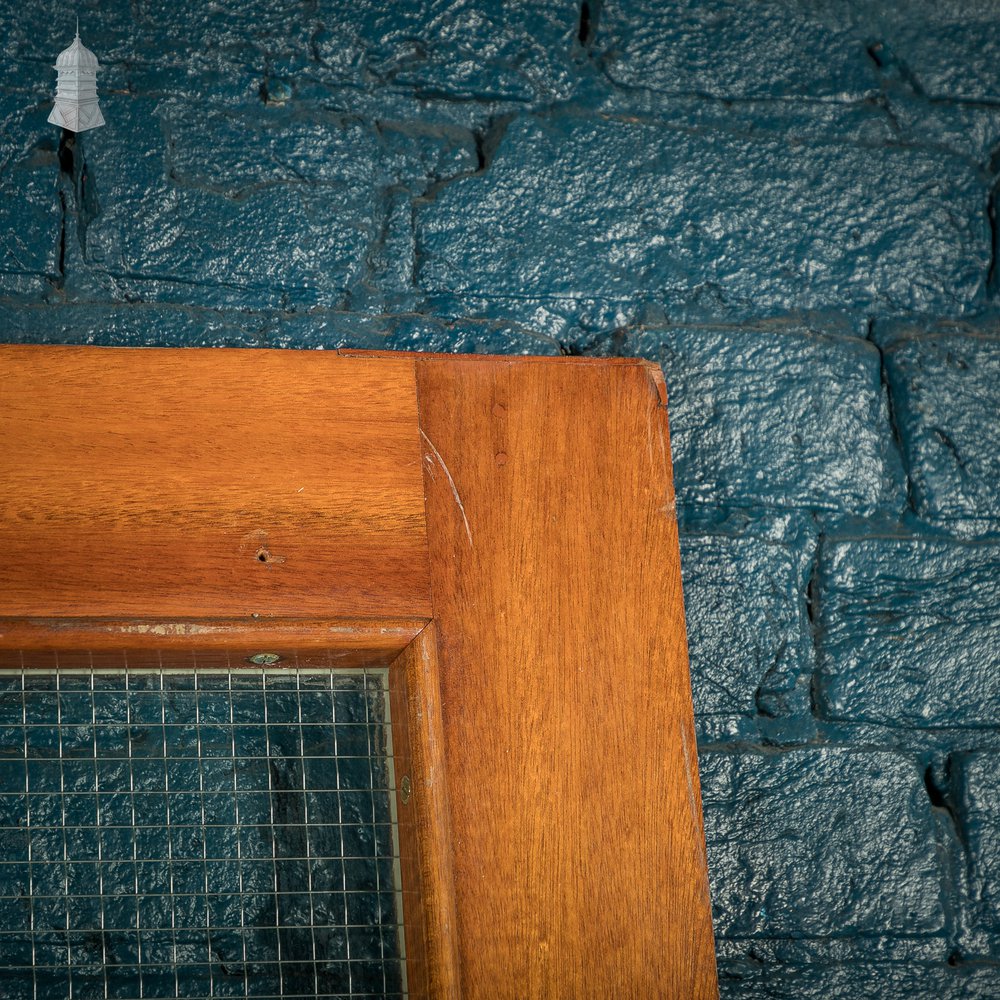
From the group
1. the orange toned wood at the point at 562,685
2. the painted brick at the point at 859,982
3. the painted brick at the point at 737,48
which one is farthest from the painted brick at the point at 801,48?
the painted brick at the point at 859,982

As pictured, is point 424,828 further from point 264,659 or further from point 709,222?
→ point 709,222

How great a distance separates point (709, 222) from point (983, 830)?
2.65 ft

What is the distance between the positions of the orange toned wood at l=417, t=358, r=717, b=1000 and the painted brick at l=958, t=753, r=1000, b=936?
1.44 feet

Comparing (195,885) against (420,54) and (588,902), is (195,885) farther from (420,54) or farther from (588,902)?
(420,54)

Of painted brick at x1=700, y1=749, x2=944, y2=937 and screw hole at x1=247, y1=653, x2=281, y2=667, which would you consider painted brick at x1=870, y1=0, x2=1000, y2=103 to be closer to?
painted brick at x1=700, y1=749, x2=944, y2=937

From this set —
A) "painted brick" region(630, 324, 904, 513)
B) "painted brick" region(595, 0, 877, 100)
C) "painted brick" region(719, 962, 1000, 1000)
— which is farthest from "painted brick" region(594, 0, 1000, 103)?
"painted brick" region(719, 962, 1000, 1000)

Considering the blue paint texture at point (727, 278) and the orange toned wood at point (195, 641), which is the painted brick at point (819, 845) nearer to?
the blue paint texture at point (727, 278)

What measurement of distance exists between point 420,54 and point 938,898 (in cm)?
118

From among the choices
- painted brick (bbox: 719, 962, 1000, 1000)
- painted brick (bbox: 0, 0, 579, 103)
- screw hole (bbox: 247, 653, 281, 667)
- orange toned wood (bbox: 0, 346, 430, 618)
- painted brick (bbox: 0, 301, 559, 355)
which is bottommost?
painted brick (bbox: 719, 962, 1000, 1000)

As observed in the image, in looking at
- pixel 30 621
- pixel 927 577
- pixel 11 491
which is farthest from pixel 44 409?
pixel 927 577

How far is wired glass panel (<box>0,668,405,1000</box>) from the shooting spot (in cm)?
130

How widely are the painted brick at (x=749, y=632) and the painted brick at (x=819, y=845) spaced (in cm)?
4

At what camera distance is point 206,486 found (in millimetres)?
1259

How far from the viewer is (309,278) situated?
1552 millimetres
